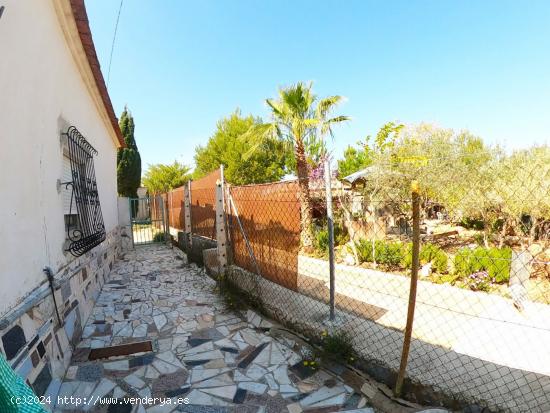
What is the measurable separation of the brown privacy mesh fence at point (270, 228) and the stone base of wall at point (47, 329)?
2.25 metres

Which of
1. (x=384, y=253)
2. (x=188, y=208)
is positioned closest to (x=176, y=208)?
(x=188, y=208)

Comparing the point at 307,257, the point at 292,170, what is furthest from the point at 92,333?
the point at 292,170

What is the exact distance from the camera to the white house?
6.80 ft

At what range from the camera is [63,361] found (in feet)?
9.09

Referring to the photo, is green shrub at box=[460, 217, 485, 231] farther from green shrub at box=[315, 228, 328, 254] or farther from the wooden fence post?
the wooden fence post

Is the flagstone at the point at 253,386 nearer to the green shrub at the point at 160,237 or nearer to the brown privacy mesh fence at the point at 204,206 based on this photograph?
the brown privacy mesh fence at the point at 204,206

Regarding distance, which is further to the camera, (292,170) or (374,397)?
(292,170)

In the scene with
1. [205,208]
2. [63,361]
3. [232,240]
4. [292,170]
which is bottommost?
[63,361]

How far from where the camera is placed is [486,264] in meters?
5.64

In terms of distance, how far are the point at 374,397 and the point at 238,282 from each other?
2.74m

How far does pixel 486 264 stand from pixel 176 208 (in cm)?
906

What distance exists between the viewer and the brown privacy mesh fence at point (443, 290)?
2598mm

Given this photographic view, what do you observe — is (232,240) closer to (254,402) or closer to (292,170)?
(254,402)

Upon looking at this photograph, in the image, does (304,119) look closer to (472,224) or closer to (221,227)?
(221,227)
